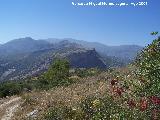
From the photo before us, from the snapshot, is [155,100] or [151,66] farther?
[151,66]

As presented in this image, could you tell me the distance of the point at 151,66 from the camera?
9.66 m

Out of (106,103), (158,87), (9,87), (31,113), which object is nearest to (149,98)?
(158,87)

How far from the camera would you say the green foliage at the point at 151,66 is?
376 inches

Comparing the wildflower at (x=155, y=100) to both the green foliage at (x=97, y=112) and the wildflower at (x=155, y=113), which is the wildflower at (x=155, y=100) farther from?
the green foliage at (x=97, y=112)

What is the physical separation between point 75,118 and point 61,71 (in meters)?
56.6

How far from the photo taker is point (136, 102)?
1068cm

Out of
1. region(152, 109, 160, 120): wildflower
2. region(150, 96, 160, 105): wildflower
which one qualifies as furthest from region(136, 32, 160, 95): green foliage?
region(152, 109, 160, 120): wildflower

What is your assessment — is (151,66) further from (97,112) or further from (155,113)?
(97,112)

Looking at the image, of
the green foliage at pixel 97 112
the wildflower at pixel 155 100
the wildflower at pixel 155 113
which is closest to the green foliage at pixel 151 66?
the wildflower at pixel 155 100

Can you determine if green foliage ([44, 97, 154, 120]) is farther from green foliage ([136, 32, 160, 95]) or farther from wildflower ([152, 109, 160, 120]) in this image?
green foliage ([136, 32, 160, 95])

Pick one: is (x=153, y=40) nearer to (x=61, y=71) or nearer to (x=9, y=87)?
(x=9, y=87)

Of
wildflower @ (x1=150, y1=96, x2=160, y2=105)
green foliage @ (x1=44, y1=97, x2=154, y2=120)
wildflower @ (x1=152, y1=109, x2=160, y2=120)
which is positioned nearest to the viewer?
wildflower @ (x1=150, y1=96, x2=160, y2=105)

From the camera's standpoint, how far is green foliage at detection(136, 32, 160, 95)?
954 cm

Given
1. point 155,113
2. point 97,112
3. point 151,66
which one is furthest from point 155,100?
point 97,112
